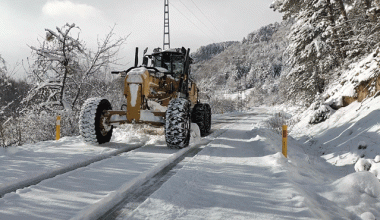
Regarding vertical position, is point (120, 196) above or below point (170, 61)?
below

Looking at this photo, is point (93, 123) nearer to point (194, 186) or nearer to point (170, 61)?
point (170, 61)

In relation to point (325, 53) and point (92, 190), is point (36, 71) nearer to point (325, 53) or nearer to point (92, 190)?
point (92, 190)

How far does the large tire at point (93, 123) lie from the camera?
6277mm

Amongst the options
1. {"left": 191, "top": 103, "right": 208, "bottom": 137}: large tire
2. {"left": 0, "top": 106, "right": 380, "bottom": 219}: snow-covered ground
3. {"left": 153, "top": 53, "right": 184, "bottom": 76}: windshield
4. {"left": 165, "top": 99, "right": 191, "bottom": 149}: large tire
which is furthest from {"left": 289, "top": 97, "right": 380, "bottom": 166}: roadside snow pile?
{"left": 153, "top": 53, "right": 184, "bottom": 76}: windshield

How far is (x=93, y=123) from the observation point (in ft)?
20.6

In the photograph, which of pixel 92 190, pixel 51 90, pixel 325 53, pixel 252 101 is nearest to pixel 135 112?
pixel 92 190

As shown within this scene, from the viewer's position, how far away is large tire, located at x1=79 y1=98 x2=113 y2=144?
6.28 metres

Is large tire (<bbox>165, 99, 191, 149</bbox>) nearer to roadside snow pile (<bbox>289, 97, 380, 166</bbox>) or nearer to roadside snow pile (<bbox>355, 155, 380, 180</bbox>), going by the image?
roadside snow pile (<bbox>355, 155, 380, 180</bbox>)

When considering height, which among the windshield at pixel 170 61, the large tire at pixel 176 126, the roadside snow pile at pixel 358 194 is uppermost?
the windshield at pixel 170 61

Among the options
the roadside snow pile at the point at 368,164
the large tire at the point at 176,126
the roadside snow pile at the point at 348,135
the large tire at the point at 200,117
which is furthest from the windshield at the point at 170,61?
the roadside snow pile at the point at 368,164

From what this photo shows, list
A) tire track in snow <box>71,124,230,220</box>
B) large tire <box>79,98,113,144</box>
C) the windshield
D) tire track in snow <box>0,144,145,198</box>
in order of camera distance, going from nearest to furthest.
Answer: tire track in snow <box>71,124,230,220</box> < tire track in snow <box>0,144,145,198</box> < large tire <box>79,98,113,144</box> < the windshield

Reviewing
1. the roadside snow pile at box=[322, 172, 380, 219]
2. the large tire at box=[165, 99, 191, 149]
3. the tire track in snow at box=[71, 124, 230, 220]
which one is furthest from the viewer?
the large tire at box=[165, 99, 191, 149]

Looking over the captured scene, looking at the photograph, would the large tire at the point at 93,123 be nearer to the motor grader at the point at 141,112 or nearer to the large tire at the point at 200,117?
the motor grader at the point at 141,112

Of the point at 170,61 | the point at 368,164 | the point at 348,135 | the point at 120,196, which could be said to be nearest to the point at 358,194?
the point at 368,164
